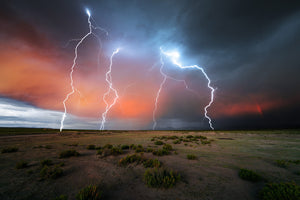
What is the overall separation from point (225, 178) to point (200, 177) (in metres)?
1.26

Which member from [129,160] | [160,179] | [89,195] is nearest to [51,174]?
[89,195]

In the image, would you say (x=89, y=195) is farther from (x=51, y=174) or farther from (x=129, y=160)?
(x=129, y=160)

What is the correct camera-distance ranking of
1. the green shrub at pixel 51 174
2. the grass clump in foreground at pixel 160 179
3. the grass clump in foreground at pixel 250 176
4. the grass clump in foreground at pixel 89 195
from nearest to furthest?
1. the grass clump in foreground at pixel 89 195
2. the grass clump in foreground at pixel 160 179
3. the grass clump in foreground at pixel 250 176
4. the green shrub at pixel 51 174

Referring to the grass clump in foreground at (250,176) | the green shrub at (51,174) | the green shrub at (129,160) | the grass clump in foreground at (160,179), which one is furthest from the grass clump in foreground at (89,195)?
the grass clump in foreground at (250,176)

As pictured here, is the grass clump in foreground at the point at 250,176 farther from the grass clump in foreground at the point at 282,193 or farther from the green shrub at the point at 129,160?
the green shrub at the point at 129,160

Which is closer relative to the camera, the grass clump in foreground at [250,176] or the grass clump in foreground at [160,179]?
the grass clump in foreground at [160,179]

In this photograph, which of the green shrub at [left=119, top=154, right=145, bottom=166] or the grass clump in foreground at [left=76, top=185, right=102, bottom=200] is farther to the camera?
the green shrub at [left=119, top=154, right=145, bottom=166]

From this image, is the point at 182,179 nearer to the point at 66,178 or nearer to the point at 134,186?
the point at 134,186

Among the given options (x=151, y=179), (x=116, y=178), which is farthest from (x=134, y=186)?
(x=116, y=178)

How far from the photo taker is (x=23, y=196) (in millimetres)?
4574

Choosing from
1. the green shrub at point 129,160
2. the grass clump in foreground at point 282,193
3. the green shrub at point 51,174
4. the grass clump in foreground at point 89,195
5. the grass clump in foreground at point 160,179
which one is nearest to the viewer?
the grass clump in foreground at point 282,193

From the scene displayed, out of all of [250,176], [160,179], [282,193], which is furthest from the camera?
[250,176]

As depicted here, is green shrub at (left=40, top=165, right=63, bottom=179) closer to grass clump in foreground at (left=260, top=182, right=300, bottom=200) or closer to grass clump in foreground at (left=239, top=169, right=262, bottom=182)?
grass clump in foreground at (left=260, top=182, right=300, bottom=200)

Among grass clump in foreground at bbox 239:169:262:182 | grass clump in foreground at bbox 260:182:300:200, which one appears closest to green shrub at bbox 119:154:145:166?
grass clump in foreground at bbox 239:169:262:182
